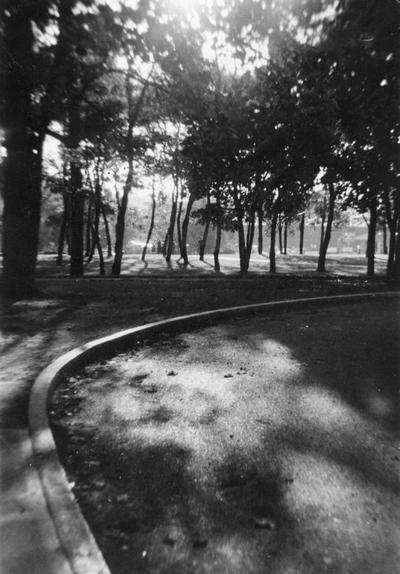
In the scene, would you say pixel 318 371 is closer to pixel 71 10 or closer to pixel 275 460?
pixel 275 460

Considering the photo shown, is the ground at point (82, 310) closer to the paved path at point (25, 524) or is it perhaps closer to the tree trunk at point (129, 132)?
the paved path at point (25, 524)

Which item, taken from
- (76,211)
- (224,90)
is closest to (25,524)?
(224,90)

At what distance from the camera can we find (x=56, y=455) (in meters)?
3.21

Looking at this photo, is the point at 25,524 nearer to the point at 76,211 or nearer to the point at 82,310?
the point at 82,310

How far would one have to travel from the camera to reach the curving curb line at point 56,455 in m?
2.26

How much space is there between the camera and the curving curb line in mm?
2258

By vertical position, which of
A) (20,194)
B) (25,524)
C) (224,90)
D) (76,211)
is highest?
(224,90)

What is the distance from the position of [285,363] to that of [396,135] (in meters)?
6.91

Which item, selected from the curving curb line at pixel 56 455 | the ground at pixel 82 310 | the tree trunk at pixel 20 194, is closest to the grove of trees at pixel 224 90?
the tree trunk at pixel 20 194

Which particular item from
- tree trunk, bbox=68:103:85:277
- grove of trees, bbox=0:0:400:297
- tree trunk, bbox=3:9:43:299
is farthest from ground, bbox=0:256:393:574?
tree trunk, bbox=68:103:85:277

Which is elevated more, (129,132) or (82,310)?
(129,132)

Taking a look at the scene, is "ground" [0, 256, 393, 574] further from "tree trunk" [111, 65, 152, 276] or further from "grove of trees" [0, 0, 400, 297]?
"tree trunk" [111, 65, 152, 276]

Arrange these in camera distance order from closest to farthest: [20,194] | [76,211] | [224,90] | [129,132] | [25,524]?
1. [25,524]
2. [224,90]
3. [20,194]
4. [129,132]
5. [76,211]

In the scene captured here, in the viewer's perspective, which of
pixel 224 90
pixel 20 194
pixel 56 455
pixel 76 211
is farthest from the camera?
pixel 76 211
